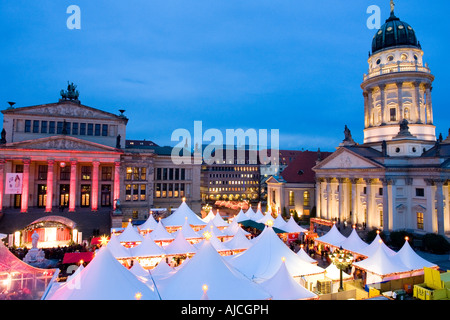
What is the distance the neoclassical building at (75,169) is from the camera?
36.1m

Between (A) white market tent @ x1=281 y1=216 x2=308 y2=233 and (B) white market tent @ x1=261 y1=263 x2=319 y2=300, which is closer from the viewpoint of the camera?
(B) white market tent @ x1=261 y1=263 x2=319 y2=300

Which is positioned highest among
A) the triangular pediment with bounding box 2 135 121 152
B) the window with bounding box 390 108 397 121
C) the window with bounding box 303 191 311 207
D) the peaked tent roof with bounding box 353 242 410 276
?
the window with bounding box 390 108 397 121

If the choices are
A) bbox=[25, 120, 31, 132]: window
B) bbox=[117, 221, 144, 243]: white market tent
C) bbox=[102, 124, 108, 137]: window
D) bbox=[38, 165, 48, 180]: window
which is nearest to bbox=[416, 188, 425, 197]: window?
bbox=[117, 221, 144, 243]: white market tent

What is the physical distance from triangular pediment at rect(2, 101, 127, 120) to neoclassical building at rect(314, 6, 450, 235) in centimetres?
3500

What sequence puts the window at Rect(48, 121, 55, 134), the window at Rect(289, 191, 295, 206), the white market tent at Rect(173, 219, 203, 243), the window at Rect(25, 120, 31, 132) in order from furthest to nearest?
the window at Rect(289, 191, 295, 206), the window at Rect(48, 121, 55, 134), the window at Rect(25, 120, 31, 132), the white market tent at Rect(173, 219, 203, 243)

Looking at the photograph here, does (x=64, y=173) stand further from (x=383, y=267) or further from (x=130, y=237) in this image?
(x=383, y=267)

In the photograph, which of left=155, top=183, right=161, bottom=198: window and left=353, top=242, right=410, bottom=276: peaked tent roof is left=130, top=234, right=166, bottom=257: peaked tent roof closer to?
left=353, top=242, right=410, bottom=276: peaked tent roof

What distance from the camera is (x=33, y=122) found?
132 feet

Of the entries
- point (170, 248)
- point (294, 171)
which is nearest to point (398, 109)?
point (294, 171)

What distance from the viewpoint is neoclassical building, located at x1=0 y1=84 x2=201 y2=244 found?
119 ft
